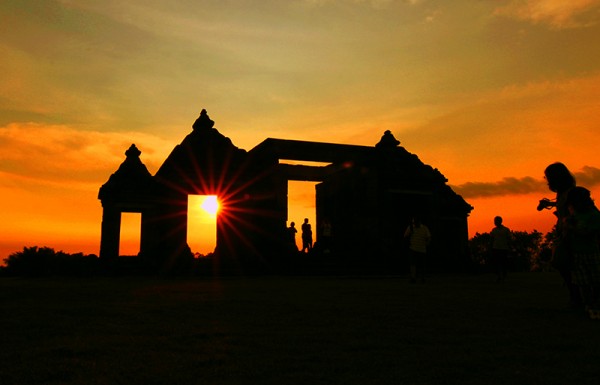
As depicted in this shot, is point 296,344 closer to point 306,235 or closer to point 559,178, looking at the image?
point 559,178

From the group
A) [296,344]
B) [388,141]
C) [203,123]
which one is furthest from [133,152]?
[296,344]

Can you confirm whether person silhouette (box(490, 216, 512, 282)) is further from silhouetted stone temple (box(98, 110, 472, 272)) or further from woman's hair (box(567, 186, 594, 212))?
woman's hair (box(567, 186, 594, 212))

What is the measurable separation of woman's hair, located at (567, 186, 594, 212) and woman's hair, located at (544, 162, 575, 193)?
345 millimetres

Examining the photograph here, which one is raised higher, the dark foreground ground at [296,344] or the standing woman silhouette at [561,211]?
the standing woman silhouette at [561,211]

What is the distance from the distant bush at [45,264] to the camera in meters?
19.5

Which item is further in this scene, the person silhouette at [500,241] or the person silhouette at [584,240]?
the person silhouette at [500,241]

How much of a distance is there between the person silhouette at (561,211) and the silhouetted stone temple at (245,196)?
1295 centimetres

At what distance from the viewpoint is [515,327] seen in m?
5.20

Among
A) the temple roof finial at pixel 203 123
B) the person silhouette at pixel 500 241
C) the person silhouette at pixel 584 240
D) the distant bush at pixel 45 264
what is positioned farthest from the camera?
the temple roof finial at pixel 203 123

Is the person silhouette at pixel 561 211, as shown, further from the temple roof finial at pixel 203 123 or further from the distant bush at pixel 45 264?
the temple roof finial at pixel 203 123

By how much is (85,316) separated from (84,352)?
234 cm

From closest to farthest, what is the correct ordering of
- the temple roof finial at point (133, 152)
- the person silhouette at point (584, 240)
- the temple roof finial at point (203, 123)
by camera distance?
the person silhouette at point (584, 240) → the temple roof finial at point (203, 123) → the temple roof finial at point (133, 152)

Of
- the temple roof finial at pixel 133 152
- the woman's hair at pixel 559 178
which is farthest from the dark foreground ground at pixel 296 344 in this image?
the temple roof finial at pixel 133 152

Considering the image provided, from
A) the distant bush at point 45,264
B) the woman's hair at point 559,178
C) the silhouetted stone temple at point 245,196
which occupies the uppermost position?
the silhouetted stone temple at point 245,196
